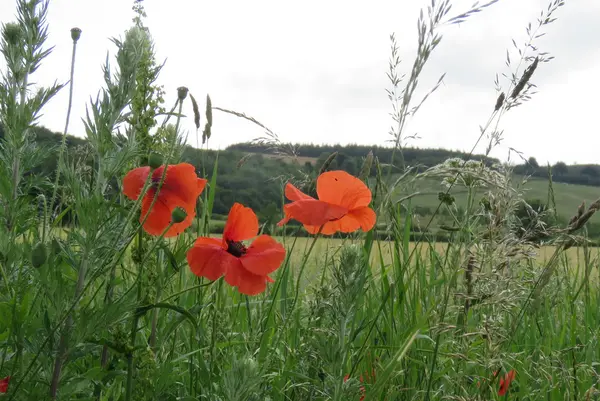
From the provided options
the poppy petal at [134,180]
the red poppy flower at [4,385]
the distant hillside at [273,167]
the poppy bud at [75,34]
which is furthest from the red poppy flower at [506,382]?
the poppy bud at [75,34]

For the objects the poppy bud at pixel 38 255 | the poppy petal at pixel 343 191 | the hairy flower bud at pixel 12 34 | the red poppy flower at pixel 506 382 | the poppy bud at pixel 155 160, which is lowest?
the red poppy flower at pixel 506 382

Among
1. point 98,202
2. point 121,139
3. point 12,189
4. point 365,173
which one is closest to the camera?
point 98,202

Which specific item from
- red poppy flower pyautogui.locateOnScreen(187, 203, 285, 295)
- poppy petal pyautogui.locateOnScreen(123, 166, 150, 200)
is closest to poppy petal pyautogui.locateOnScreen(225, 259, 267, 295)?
red poppy flower pyautogui.locateOnScreen(187, 203, 285, 295)

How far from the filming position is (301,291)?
9.25 feet

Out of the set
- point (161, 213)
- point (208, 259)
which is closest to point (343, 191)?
point (208, 259)

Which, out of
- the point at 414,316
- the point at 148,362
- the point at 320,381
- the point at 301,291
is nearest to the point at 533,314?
the point at 414,316

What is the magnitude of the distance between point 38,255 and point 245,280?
0.71 m

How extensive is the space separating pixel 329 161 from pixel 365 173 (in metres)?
0.21

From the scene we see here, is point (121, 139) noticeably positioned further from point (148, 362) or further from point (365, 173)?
point (365, 173)

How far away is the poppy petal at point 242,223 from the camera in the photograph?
190 centimetres

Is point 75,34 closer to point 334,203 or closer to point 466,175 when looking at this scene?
point 334,203

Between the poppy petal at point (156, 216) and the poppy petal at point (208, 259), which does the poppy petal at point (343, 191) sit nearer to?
the poppy petal at point (208, 259)

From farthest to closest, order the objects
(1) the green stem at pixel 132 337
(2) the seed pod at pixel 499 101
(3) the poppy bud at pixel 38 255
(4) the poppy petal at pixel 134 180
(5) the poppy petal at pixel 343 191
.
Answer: (2) the seed pod at pixel 499 101 → (5) the poppy petal at pixel 343 191 → (4) the poppy petal at pixel 134 180 → (1) the green stem at pixel 132 337 → (3) the poppy bud at pixel 38 255

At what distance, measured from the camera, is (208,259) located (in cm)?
166
